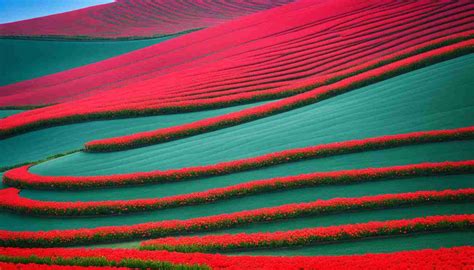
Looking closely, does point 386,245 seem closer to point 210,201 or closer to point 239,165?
point 210,201

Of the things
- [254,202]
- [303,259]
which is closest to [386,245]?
[303,259]

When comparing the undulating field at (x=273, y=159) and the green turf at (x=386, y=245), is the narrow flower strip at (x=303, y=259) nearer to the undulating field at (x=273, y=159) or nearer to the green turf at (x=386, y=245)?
the undulating field at (x=273, y=159)

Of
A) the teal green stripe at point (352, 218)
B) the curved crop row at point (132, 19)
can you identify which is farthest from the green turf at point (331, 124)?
the curved crop row at point (132, 19)

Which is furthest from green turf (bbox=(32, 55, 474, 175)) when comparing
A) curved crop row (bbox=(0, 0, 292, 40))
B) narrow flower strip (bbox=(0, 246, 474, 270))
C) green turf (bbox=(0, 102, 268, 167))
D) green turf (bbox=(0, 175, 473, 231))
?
curved crop row (bbox=(0, 0, 292, 40))

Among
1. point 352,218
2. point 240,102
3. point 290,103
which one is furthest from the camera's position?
point 240,102

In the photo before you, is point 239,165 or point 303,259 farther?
point 239,165

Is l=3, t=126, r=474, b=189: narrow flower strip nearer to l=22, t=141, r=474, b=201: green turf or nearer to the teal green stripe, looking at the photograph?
l=22, t=141, r=474, b=201: green turf
